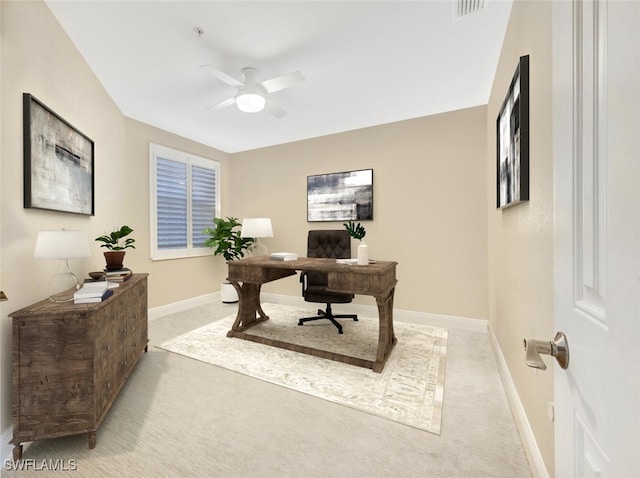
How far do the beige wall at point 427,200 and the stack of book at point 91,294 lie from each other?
9.13 ft

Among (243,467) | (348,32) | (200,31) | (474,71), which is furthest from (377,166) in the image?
(243,467)

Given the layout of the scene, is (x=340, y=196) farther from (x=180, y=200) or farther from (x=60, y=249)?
(x=60, y=249)

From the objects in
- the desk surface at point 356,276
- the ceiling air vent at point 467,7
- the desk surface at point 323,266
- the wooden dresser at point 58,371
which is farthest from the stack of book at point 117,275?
the ceiling air vent at point 467,7

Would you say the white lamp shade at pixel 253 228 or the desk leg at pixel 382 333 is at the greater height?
the white lamp shade at pixel 253 228

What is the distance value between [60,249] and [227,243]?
8.89 ft

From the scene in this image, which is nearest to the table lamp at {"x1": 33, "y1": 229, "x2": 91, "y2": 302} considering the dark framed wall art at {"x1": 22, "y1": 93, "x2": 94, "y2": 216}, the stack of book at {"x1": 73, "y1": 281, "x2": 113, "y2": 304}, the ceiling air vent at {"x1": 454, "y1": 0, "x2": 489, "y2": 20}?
the stack of book at {"x1": 73, "y1": 281, "x2": 113, "y2": 304}

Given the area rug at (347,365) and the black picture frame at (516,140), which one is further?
the area rug at (347,365)

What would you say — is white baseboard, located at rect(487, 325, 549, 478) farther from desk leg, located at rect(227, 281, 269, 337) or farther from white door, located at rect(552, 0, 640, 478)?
desk leg, located at rect(227, 281, 269, 337)

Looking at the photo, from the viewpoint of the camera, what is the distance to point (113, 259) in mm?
2383

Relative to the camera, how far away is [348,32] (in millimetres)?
1963

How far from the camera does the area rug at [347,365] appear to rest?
1.85 metres

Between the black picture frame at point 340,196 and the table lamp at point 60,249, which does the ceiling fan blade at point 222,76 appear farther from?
the black picture frame at point 340,196

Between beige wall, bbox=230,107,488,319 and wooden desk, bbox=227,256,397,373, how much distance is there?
2.96 ft

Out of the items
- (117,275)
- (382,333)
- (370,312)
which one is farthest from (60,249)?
(370,312)
